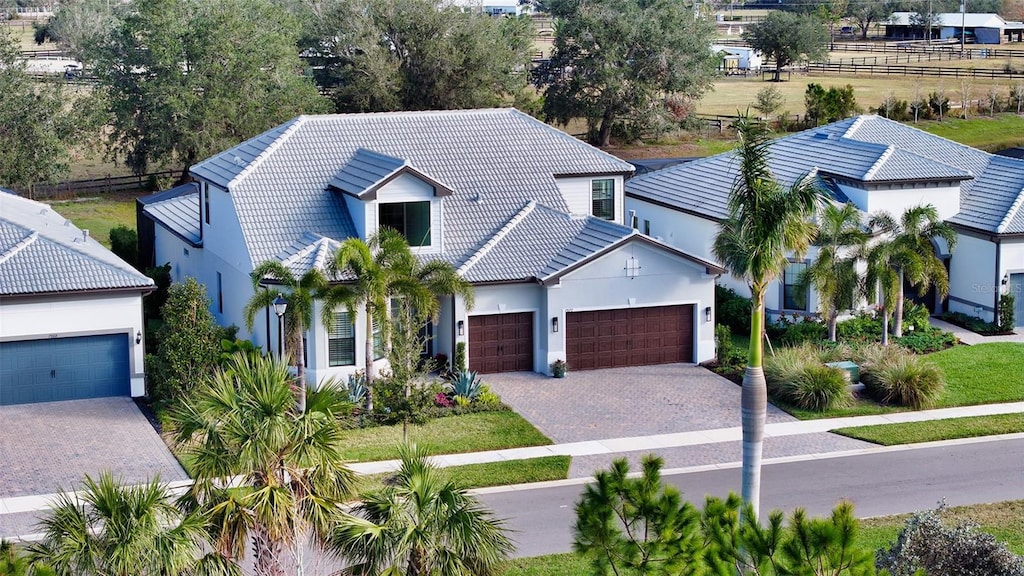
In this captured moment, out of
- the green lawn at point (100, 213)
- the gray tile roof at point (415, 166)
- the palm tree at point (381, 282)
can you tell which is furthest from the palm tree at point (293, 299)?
the green lawn at point (100, 213)

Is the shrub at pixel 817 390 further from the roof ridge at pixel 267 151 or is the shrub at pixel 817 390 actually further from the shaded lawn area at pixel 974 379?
the roof ridge at pixel 267 151

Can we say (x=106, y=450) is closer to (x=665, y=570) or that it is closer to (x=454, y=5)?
(x=665, y=570)

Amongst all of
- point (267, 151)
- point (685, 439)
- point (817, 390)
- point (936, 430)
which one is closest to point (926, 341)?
point (817, 390)

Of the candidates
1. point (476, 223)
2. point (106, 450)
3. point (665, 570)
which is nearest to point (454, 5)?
point (476, 223)

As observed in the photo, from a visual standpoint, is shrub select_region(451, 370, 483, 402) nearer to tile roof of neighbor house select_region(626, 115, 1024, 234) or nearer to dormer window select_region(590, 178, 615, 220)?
dormer window select_region(590, 178, 615, 220)

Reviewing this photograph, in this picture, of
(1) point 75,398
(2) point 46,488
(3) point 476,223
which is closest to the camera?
(2) point 46,488

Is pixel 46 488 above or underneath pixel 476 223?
underneath

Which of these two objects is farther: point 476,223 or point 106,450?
point 476,223
